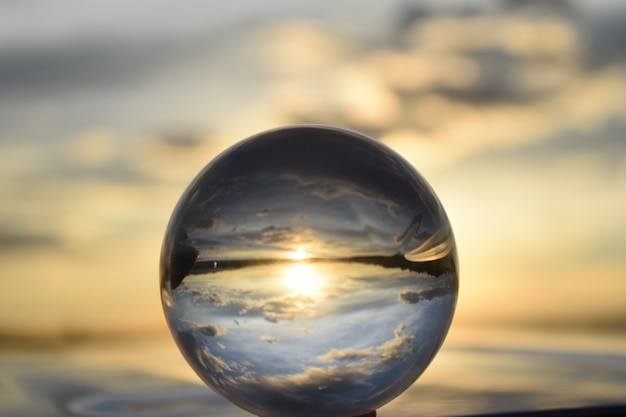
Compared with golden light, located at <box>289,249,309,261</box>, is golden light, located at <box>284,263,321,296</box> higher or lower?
lower

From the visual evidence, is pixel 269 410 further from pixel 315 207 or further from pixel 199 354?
pixel 315 207

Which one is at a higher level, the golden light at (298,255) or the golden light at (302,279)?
the golden light at (298,255)

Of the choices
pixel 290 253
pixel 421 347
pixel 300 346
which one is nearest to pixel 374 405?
pixel 421 347

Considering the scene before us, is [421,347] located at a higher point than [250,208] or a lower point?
lower

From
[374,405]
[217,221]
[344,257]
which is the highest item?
[217,221]
